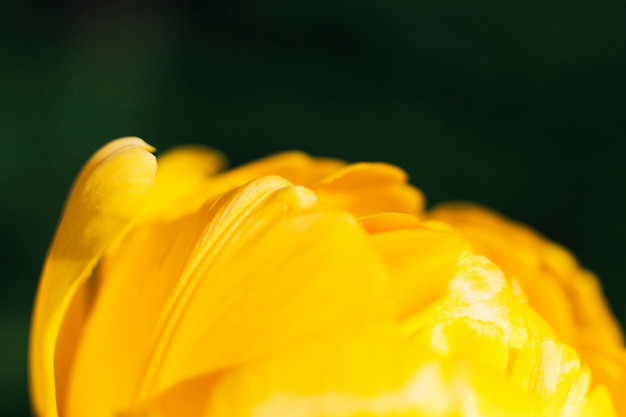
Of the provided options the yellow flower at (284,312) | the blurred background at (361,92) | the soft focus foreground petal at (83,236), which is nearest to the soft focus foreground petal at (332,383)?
the yellow flower at (284,312)

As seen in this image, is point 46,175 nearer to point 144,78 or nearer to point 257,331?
point 144,78

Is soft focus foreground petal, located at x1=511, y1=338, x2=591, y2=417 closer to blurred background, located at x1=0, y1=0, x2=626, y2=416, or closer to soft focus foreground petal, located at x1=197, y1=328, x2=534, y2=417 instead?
soft focus foreground petal, located at x1=197, y1=328, x2=534, y2=417

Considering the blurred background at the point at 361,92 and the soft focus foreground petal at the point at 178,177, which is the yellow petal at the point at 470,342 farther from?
the blurred background at the point at 361,92

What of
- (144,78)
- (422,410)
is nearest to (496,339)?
(422,410)

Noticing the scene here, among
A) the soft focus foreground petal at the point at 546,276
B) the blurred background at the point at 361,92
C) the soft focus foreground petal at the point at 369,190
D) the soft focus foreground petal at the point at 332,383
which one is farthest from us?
the blurred background at the point at 361,92

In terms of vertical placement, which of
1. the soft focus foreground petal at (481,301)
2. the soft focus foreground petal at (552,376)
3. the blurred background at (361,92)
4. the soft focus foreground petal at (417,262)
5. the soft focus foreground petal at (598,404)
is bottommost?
the blurred background at (361,92)

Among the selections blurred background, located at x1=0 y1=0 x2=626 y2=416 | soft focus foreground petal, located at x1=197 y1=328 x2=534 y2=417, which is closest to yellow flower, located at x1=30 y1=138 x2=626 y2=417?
soft focus foreground petal, located at x1=197 y1=328 x2=534 y2=417

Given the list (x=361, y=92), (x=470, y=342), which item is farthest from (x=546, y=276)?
(x=361, y=92)

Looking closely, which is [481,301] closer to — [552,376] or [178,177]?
[552,376]
